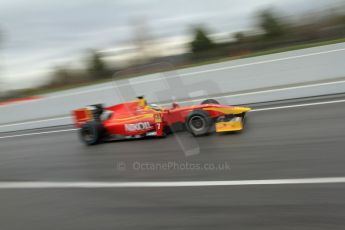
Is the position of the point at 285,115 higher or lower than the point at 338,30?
lower

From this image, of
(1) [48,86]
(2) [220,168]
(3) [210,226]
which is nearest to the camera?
(3) [210,226]

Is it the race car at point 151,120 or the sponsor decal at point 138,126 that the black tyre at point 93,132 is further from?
the sponsor decal at point 138,126

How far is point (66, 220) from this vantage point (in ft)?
13.8

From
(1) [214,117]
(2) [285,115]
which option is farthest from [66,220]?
(2) [285,115]

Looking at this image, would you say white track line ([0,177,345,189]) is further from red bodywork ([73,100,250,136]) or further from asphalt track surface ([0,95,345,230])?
red bodywork ([73,100,250,136])

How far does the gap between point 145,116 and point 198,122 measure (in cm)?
107

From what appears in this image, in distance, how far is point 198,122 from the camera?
6.95 meters

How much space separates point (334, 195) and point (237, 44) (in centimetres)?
1328

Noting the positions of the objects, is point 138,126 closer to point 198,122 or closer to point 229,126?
point 198,122

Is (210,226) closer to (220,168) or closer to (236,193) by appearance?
(236,193)

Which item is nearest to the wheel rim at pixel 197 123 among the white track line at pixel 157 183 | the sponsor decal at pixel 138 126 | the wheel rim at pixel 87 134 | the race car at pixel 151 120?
the race car at pixel 151 120

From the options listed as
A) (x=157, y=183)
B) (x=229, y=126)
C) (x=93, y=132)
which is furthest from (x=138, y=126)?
(x=157, y=183)

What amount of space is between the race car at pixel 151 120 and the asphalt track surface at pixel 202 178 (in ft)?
0.68

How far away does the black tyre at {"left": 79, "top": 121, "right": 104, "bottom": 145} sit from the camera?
315 inches
